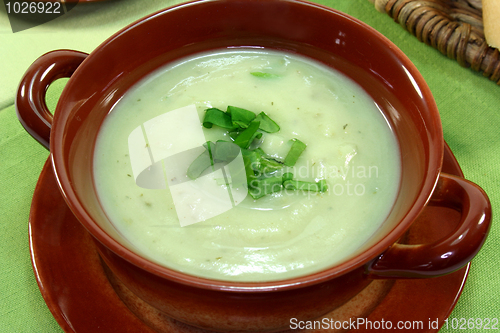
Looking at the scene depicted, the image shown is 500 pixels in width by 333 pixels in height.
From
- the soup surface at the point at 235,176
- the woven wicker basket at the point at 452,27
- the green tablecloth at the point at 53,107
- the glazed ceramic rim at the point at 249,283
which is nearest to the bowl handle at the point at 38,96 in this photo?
the glazed ceramic rim at the point at 249,283

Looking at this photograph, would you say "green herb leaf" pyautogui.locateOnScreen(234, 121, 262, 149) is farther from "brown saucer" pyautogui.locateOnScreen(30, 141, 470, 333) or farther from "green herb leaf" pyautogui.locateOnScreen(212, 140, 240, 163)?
"brown saucer" pyautogui.locateOnScreen(30, 141, 470, 333)

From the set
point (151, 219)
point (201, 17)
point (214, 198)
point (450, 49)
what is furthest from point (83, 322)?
point (450, 49)

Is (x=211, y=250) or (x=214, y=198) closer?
(x=211, y=250)

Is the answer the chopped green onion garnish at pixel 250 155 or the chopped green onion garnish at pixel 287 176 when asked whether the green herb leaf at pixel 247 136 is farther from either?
the chopped green onion garnish at pixel 287 176

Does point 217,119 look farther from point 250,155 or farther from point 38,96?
point 38,96

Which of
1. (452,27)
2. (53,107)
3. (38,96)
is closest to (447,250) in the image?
(38,96)

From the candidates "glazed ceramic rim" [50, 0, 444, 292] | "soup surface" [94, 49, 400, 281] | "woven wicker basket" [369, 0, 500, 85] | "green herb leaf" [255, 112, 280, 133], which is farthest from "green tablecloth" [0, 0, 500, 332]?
"green herb leaf" [255, 112, 280, 133]

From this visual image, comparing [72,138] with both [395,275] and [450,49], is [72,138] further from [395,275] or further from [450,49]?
[450,49]
